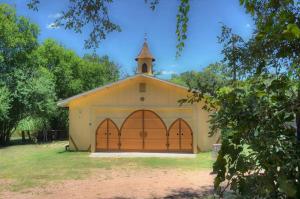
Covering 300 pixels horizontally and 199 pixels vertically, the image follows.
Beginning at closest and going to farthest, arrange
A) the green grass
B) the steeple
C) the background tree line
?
the green grass < the background tree line < the steeple

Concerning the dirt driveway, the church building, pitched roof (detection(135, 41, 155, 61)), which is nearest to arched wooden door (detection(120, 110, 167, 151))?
the church building

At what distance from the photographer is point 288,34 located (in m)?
1.59

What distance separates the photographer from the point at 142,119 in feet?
73.8

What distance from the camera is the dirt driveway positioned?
34.6 feet

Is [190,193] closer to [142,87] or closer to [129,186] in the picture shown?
[129,186]

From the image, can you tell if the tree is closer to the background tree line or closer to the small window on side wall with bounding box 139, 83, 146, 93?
the background tree line

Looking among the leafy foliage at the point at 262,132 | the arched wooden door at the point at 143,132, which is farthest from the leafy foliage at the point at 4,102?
the leafy foliage at the point at 262,132

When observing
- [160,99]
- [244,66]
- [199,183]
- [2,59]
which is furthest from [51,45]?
[244,66]

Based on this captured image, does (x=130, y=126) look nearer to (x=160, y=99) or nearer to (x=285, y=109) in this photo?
(x=160, y=99)

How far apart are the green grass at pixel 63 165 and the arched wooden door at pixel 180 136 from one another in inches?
47.6

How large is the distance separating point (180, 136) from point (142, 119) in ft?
7.04

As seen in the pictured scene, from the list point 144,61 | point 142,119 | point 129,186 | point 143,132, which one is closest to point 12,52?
point 144,61

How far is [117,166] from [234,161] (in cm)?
1425

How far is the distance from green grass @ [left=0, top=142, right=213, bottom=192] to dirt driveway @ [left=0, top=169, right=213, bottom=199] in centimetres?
78
